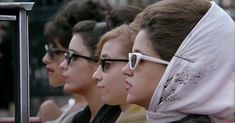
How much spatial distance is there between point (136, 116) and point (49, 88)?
6.98 meters

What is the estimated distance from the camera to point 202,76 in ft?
10.2

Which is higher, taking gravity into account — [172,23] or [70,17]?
[172,23]

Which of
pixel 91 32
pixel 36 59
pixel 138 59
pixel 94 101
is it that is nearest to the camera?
pixel 138 59

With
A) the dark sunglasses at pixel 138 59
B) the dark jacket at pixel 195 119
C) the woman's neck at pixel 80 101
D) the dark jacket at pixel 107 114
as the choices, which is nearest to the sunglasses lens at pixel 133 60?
the dark sunglasses at pixel 138 59

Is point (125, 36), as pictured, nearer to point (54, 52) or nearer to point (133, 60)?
point (133, 60)

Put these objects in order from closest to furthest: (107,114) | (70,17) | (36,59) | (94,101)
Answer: (107,114)
(94,101)
(70,17)
(36,59)

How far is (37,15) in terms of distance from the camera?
1144cm

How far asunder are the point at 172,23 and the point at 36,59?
7.52 metres

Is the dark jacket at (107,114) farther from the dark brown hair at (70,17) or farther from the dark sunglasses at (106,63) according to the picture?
the dark brown hair at (70,17)

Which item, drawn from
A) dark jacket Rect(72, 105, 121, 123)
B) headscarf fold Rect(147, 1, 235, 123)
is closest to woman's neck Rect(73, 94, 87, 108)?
dark jacket Rect(72, 105, 121, 123)

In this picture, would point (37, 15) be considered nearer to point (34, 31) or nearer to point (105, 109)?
point (34, 31)

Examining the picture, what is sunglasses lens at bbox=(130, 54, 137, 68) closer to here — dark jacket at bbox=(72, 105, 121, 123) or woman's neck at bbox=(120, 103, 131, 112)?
woman's neck at bbox=(120, 103, 131, 112)

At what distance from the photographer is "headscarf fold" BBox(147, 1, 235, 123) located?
10.2 feet

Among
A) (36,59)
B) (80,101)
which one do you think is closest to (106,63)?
(80,101)
